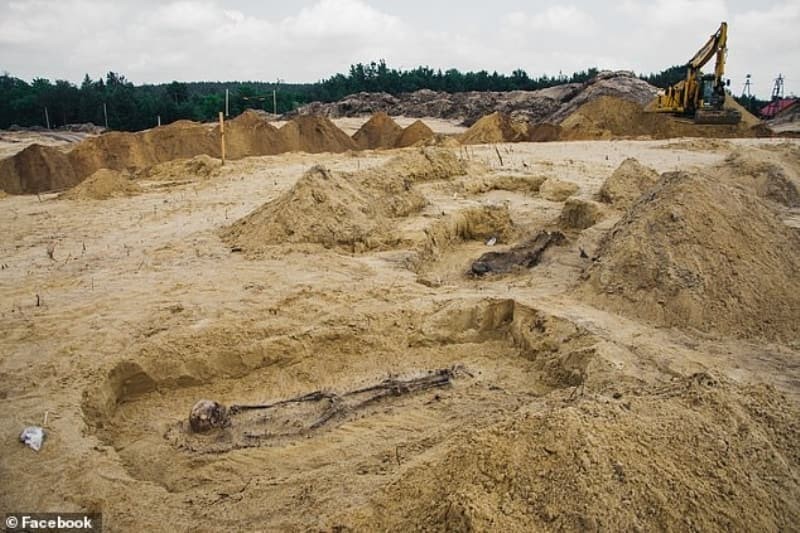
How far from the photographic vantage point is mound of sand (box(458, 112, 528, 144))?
19812 mm

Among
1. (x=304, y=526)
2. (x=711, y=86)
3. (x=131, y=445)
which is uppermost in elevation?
(x=711, y=86)

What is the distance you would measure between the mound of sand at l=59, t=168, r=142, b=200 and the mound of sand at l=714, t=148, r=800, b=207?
11.6m

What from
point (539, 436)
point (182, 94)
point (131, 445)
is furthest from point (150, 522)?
point (182, 94)

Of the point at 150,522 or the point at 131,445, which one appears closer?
the point at 150,522

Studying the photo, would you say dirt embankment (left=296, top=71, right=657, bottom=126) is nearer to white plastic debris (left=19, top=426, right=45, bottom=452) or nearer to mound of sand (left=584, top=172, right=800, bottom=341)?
mound of sand (left=584, top=172, right=800, bottom=341)

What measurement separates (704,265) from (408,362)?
311cm

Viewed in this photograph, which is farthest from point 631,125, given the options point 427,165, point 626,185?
point 626,185

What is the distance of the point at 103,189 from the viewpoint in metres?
11.5

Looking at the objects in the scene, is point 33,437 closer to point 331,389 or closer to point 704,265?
point 331,389

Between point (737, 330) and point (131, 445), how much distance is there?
204 inches

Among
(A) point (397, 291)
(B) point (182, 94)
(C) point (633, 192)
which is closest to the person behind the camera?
(A) point (397, 291)

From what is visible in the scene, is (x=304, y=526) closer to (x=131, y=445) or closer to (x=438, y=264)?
(x=131, y=445)

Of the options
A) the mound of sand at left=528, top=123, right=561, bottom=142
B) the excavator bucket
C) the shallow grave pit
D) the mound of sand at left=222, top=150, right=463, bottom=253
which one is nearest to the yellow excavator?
the excavator bucket

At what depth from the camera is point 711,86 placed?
1822 cm
